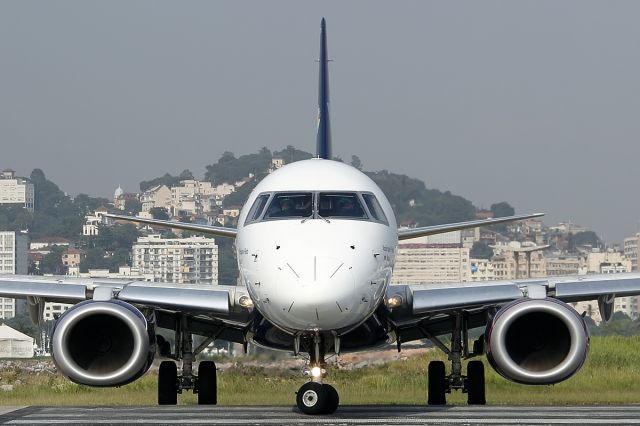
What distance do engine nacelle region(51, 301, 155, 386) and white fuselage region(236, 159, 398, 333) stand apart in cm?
160

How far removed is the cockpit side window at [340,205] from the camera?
21.2m

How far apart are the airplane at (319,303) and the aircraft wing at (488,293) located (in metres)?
0.02

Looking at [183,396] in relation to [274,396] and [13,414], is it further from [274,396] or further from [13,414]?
[13,414]

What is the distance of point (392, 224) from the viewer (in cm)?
2234

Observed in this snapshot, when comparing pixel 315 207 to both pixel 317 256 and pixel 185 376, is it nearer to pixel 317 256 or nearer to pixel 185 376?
pixel 317 256

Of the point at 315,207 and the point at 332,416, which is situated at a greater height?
the point at 315,207

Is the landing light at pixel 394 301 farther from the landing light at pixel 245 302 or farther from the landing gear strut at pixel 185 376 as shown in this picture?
the landing gear strut at pixel 185 376

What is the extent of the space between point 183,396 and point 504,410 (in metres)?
8.46

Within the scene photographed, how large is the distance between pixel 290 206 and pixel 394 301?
9.10 feet

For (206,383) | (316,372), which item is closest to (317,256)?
(316,372)

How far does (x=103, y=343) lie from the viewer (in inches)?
878

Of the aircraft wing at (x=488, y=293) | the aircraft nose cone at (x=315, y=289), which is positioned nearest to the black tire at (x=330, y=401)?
the aircraft nose cone at (x=315, y=289)

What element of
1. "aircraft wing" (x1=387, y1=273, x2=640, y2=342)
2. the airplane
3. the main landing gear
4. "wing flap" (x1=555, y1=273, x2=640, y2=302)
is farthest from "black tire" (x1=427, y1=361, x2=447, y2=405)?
"wing flap" (x1=555, y1=273, x2=640, y2=302)

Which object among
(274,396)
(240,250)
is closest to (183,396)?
(274,396)
